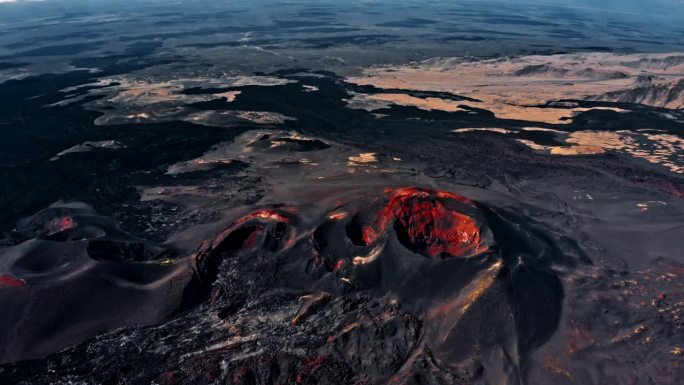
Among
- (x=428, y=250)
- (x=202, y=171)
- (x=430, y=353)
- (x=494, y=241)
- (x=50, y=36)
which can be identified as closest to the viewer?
(x=430, y=353)

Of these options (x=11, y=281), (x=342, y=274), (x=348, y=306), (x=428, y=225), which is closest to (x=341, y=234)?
(x=342, y=274)

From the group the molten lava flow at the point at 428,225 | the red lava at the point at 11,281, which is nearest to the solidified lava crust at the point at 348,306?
the molten lava flow at the point at 428,225

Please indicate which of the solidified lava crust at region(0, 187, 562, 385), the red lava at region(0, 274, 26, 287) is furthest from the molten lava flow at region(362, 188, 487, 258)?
the red lava at region(0, 274, 26, 287)

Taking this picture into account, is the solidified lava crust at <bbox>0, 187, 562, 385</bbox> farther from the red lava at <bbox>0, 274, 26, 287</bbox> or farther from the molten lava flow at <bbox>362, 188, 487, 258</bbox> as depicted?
the red lava at <bbox>0, 274, 26, 287</bbox>

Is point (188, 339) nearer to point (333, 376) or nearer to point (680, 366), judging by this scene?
point (333, 376)

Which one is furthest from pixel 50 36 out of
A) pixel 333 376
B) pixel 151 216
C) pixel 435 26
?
pixel 333 376
